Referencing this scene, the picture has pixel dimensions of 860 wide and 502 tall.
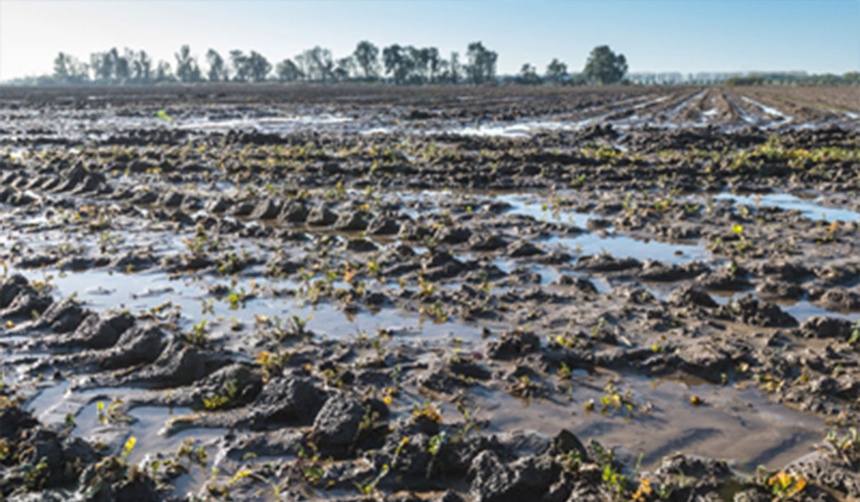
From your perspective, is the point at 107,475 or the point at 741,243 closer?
the point at 107,475

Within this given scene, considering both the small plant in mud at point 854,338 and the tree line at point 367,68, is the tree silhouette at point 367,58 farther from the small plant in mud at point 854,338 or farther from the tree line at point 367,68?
the small plant in mud at point 854,338

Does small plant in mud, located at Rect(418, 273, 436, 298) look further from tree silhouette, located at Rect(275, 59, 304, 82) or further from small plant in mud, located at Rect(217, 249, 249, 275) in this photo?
tree silhouette, located at Rect(275, 59, 304, 82)

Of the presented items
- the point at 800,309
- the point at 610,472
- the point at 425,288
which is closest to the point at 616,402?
the point at 610,472

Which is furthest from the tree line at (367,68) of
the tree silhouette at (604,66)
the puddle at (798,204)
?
the puddle at (798,204)

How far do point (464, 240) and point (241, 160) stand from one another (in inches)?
349

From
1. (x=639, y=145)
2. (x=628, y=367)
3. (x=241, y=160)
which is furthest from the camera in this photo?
(x=639, y=145)

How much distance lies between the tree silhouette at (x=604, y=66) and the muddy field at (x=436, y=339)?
12351 cm

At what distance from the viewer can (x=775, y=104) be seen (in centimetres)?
3831

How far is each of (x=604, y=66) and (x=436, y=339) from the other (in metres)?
133

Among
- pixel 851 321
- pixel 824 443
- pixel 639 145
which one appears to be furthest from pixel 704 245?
pixel 639 145

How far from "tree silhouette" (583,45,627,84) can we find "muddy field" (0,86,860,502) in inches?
4863

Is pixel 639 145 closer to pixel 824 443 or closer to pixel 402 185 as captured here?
pixel 402 185

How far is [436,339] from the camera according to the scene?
6.04 meters

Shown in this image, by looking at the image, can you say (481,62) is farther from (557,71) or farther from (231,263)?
(231,263)
